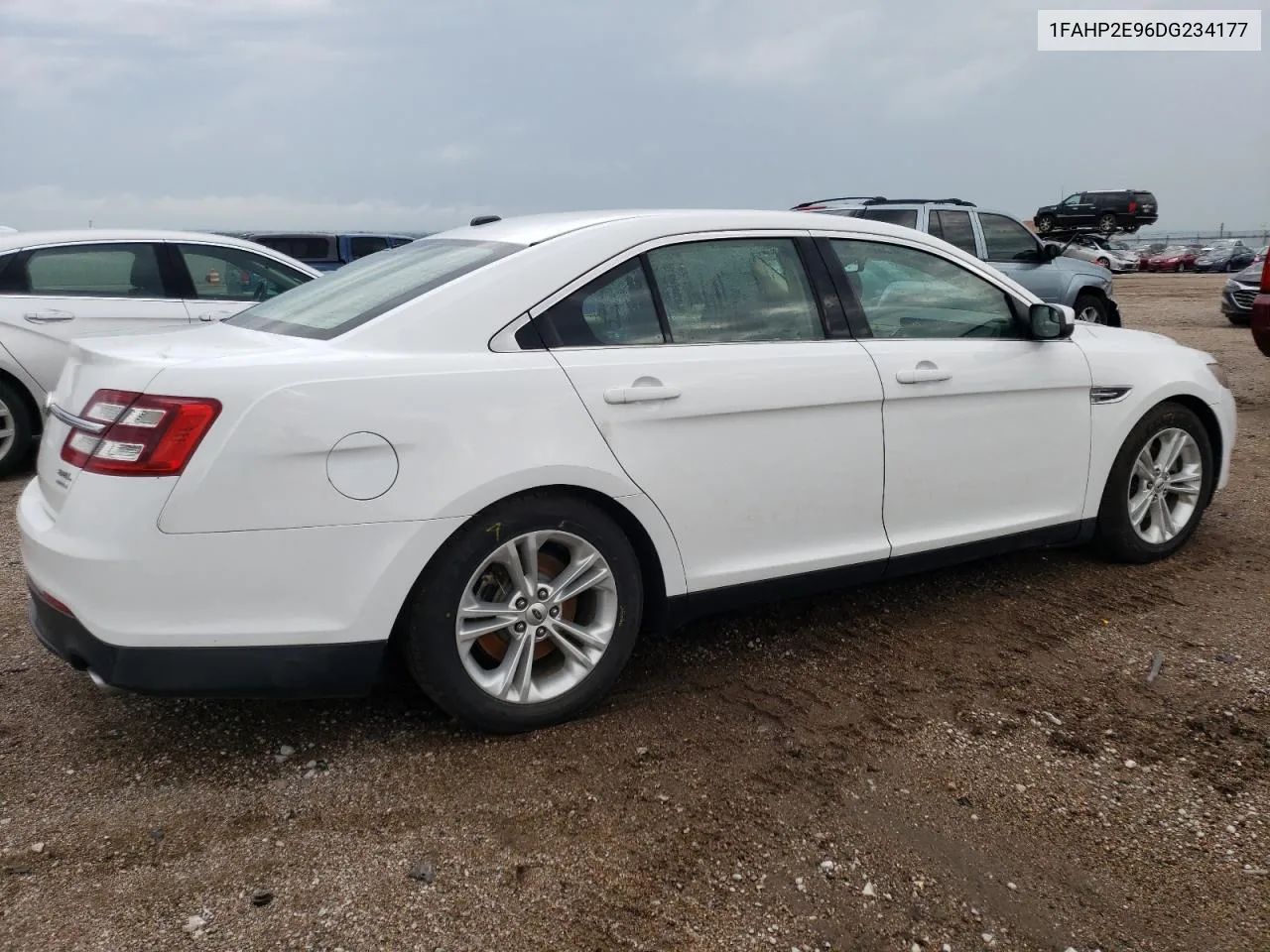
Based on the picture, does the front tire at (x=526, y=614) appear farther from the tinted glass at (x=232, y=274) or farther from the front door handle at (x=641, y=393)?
the tinted glass at (x=232, y=274)

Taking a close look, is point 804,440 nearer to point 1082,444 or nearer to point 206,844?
point 1082,444

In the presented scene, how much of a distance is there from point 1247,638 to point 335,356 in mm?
3364

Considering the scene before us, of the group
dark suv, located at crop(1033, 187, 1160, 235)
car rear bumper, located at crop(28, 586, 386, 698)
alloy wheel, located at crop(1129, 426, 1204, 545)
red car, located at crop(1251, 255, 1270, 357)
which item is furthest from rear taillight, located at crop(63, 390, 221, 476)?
dark suv, located at crop(1033, 187, 1160, 235)

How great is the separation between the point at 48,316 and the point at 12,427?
732 mm

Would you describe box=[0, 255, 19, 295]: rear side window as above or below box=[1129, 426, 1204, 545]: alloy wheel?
above

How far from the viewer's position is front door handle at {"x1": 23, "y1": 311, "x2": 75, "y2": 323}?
6621 millimetres

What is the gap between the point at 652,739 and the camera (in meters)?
3.15

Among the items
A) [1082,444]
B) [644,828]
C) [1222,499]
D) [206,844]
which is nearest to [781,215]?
[1082,444]

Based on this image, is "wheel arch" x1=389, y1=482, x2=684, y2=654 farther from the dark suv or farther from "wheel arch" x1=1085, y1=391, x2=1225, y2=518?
the dark suv

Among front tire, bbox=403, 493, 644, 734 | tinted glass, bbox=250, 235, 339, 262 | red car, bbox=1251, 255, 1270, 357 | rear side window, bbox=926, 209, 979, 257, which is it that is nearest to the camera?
front tire, bbox=403, 493, 644, 734

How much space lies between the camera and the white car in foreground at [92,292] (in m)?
6.57

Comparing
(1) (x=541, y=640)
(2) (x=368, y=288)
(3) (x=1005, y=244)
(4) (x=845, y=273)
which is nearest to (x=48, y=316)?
(2) (x=368, y=288)

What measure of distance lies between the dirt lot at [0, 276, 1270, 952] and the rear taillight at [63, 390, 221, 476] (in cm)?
92

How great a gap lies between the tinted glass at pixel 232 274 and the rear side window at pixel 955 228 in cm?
678
